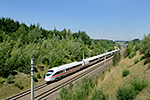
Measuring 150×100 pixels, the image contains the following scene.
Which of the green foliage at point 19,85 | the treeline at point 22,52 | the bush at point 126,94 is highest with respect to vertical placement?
the treeline at point 22,52

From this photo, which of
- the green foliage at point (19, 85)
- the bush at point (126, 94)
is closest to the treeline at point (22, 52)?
the green foliage at point (19, 85)

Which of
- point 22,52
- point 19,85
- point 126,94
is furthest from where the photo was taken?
Result: point 22,52

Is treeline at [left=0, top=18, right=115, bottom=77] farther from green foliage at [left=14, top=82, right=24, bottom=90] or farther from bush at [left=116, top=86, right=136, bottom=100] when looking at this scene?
bush at [left=116, top=86, right=136, bottom=100]

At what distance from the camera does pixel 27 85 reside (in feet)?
77.0

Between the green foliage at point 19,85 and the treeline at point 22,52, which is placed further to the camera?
the treeline at point 22,52

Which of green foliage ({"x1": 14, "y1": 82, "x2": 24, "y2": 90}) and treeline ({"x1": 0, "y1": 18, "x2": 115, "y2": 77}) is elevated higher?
treeline ({"x1": 0, "y1": 18, "x2": 115, "y2": 77})

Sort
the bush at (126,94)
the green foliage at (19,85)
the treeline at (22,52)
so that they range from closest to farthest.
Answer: the bush at (126,94) → the green foliage at (19,85) → the treeline at (22,52)

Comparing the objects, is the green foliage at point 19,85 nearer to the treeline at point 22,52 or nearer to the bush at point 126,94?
the treeline at point 22,52

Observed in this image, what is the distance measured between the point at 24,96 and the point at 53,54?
17864 mm

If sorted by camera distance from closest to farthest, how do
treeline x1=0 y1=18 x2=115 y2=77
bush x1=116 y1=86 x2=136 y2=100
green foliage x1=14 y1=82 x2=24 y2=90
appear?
bush x1=116 y1=86 x2=136 y2=100 < green foliage x1=14 y1=82 x2=24 y2=90 < treeline x1=0 y1=18 x2=115 y2=77

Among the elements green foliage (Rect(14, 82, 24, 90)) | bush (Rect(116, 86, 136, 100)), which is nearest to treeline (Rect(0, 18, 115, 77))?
green foliage (Rect(14, 82, 24, 90))

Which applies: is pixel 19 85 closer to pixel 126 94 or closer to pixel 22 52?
pixel 22 52

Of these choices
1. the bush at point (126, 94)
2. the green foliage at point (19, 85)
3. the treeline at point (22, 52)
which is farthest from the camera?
the treeline at point (22, 52)

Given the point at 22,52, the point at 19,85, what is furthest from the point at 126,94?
the point at 22,52
